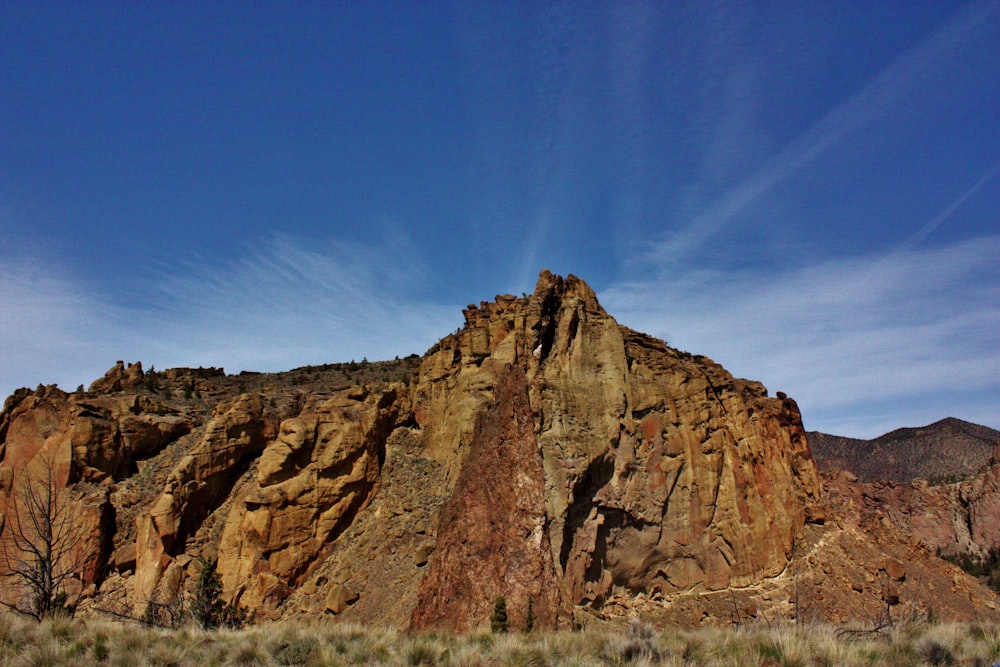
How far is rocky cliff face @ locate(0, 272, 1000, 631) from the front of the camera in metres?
24.0

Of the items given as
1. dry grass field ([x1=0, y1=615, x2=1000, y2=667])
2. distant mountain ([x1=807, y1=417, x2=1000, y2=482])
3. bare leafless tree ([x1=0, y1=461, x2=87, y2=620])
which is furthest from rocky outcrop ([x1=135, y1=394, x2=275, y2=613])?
distant mountain ([x1=807, y1=417, x2=1000, y2=482])

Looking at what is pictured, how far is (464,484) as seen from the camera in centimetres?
2508

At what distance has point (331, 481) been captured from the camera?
88.5ft

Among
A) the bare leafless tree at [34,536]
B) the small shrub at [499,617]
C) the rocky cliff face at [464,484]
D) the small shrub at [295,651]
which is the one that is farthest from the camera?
the bare leafless tree at [34,536]

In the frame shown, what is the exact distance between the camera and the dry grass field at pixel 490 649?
10000 millimetres

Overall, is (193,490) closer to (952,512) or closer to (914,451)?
(952,512)

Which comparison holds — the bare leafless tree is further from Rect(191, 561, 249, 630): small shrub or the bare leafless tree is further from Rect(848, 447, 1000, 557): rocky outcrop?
Rect(848, 447, 1000, 557): rocky outcrop

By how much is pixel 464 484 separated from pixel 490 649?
12.5 meters

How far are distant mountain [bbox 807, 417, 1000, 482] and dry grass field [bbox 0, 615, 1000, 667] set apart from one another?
137m

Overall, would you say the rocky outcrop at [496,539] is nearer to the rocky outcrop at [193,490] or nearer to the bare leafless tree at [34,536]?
the rocky outcrop at [193,490]

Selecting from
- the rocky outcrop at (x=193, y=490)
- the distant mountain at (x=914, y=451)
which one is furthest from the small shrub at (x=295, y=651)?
the distant mountain at (x=914, y=451)

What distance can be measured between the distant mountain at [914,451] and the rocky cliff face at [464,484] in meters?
118

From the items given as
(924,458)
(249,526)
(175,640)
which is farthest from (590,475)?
(924,458)

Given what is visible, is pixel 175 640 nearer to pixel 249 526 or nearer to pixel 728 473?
pixel 249 526
